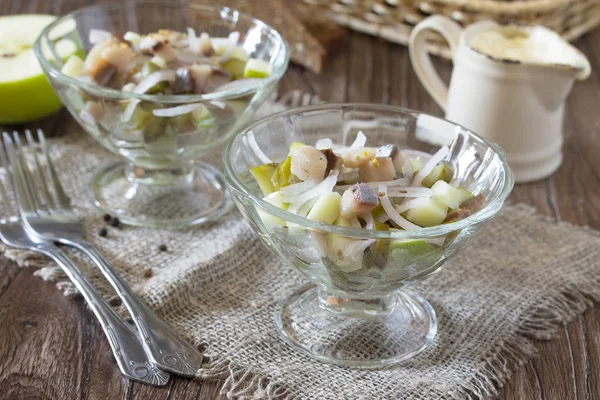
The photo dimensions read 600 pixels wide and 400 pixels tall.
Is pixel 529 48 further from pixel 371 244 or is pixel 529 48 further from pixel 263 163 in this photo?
pixel 371 244

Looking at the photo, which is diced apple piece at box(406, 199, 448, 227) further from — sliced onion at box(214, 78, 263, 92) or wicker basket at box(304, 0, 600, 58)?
wicker basket at box(304, 0, 600, 58)

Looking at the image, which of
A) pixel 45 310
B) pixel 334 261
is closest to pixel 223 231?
pixel 45 310

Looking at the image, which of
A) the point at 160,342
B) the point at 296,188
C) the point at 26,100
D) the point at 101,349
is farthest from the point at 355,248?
the point at 26,100

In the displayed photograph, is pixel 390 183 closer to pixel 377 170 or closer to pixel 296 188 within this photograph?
pixel 377 170

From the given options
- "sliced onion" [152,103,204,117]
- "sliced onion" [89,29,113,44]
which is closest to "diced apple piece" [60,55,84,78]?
"sliced onion" [89,29,113,44]

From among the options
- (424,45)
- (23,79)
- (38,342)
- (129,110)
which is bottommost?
(38,342)

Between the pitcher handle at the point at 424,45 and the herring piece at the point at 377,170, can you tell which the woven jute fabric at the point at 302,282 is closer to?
the herring piece at the point at 377,170
